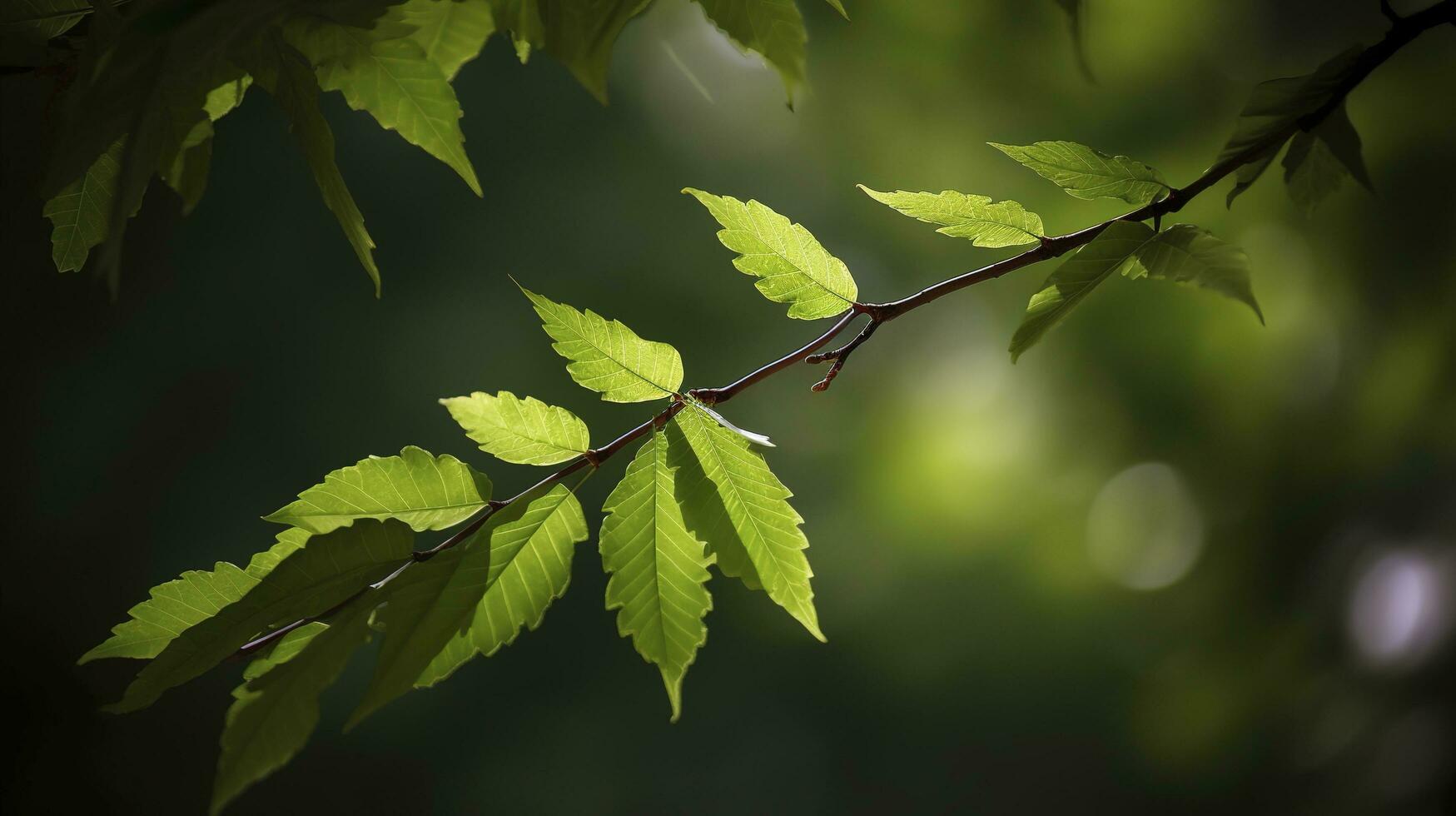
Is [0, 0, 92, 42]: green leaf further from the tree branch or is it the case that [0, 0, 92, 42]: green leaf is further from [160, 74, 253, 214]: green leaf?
the tree branch

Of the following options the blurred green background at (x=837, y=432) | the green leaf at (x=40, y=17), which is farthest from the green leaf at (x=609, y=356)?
the blurred green background at (x=837, y=432)

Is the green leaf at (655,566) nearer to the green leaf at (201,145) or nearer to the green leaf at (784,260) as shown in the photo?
the green leaf at (784,260)

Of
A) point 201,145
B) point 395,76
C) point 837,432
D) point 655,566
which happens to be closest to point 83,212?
point 201,145

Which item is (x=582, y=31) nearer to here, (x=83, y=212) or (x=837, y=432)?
(x=83, y=212)

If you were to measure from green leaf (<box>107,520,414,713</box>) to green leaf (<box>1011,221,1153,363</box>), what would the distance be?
11.1 inches

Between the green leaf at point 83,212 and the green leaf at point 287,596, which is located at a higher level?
the green leaf at point 83,212

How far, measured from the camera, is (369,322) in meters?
2.27

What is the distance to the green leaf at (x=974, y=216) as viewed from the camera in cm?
38

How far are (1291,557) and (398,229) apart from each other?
2.47 m

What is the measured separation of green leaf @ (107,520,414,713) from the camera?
13.3 inches

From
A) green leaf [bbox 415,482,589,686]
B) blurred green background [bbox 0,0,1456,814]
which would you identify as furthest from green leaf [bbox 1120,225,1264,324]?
blurred green background [bbox 0,0,1456,814]

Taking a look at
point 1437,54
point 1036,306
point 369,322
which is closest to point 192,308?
point 369,322

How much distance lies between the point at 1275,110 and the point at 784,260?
0.21 m

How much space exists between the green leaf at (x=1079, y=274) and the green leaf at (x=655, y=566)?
0.16 m
